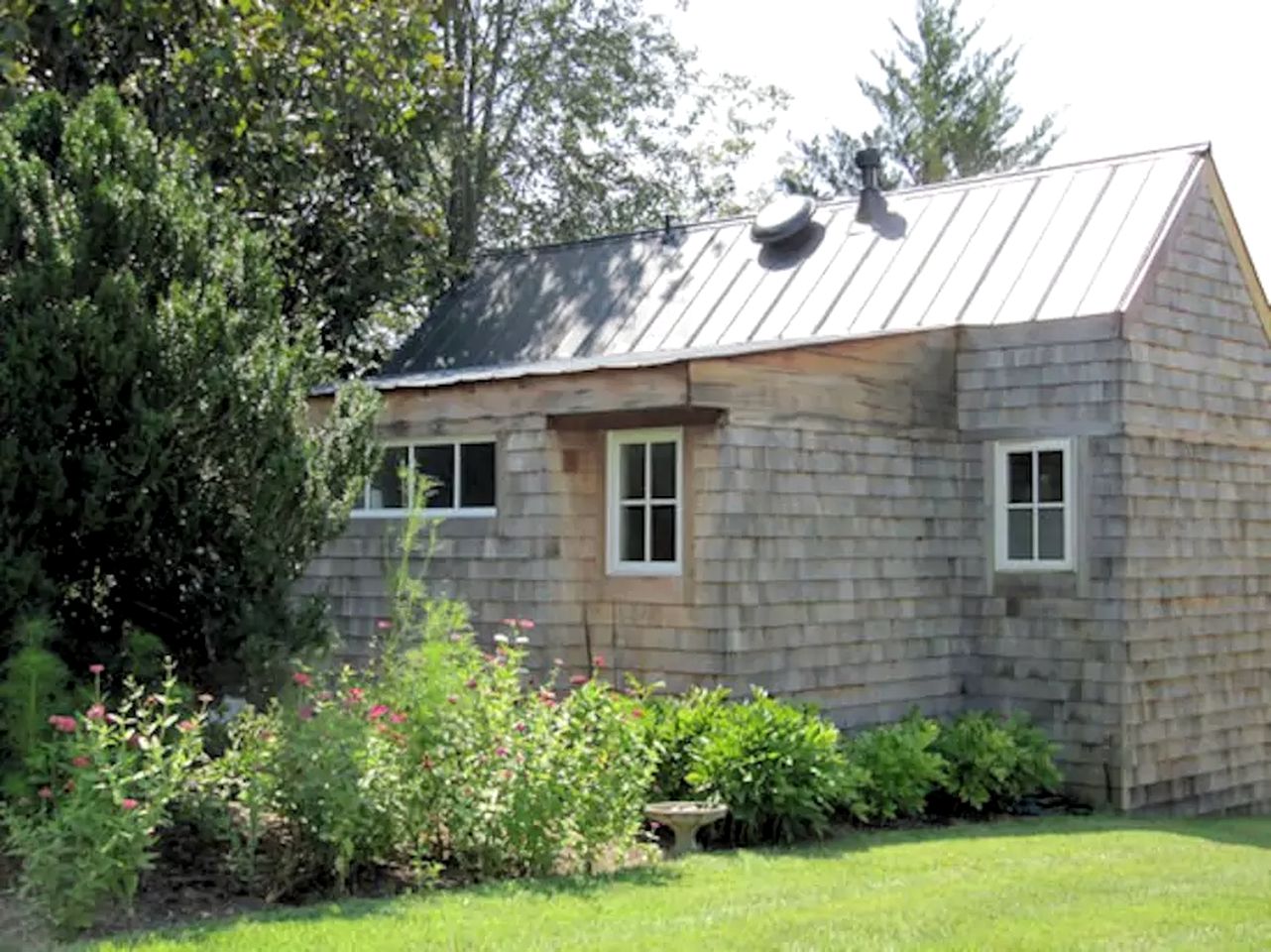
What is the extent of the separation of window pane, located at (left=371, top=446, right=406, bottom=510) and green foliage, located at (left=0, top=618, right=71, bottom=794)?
5.09 meters

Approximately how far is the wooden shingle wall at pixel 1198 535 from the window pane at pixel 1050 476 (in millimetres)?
515

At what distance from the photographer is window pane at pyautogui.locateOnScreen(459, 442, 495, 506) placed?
11844 mm

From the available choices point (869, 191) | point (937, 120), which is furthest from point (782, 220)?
point (937, 120)

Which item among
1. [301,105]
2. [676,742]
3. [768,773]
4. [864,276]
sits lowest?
[768,773]

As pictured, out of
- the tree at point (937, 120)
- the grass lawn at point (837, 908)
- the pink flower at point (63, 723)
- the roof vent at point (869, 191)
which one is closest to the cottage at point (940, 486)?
the roof vent at point (869, 191)

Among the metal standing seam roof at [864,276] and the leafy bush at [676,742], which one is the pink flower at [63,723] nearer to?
the leafy bush at [676,742]

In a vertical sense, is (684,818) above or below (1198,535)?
below

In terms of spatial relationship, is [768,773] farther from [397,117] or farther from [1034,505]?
[397,117]

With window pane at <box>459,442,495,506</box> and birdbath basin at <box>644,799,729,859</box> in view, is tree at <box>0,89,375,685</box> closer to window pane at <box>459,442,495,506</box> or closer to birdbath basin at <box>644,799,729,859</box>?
birdbath basin at <box>644,799,729,859</box>

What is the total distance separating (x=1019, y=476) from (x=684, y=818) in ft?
16.4

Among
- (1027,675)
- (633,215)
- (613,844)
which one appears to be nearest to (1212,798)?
(1027,675)

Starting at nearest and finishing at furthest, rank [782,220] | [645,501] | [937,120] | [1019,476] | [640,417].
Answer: [640,417] → [645,501] → [1019,476] → [782,220] → [937,120]

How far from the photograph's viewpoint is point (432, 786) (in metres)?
7.67

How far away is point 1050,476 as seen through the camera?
1230 centimetres
